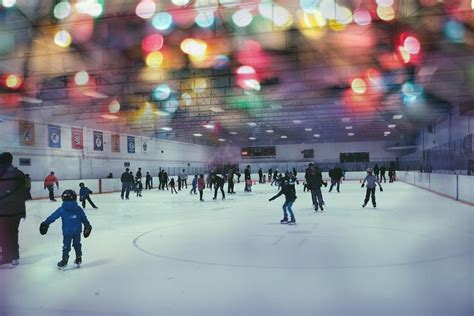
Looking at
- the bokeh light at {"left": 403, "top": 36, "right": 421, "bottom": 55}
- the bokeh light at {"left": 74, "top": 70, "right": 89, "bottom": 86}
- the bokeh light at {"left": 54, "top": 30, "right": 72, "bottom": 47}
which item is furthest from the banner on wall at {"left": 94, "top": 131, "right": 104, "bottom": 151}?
the bokeh light at {"left": 403, "top": 36, "right": 421, "bottom": 55}

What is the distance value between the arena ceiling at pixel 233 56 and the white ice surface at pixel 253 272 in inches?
200

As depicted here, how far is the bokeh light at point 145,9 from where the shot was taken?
30.6 feet

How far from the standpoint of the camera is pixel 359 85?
1870cm

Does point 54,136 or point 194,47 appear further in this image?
point 54,136

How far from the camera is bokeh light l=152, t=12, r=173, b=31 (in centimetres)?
981

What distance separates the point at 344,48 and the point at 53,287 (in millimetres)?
10480

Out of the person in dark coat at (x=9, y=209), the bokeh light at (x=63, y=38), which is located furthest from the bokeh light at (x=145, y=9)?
the person in dark coat at (x=9, y=209)

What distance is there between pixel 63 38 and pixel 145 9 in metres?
3.08

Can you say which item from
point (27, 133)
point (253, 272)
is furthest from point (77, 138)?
point (253, 272)

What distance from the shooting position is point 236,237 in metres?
8.25

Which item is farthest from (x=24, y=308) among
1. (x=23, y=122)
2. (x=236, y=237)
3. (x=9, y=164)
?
(x=23, y=122)

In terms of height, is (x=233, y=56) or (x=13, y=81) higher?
(x=233, y=56)

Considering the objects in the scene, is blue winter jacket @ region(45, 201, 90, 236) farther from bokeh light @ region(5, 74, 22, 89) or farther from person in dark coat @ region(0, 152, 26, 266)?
bokeh light @ region(5, 74, 22, 89)

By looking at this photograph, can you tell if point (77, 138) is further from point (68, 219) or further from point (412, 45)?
point (68, 219)
